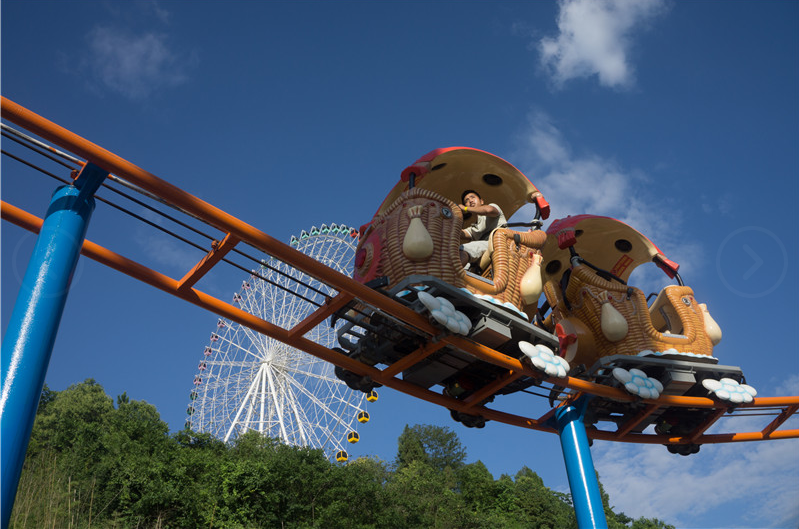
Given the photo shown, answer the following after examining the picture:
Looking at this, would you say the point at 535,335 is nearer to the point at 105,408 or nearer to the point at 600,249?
the point at 600,249

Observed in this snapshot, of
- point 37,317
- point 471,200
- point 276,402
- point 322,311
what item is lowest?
point 37,317

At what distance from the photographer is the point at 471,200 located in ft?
42.0

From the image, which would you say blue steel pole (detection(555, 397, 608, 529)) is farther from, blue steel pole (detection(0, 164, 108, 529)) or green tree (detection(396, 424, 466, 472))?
green tree (detection(396, 424, 466, 472))

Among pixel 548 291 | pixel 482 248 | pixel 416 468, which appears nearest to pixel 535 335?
pixel 482 248

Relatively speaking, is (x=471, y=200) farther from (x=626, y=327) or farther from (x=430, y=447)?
(x=430, y=447)

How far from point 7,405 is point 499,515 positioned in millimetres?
27195

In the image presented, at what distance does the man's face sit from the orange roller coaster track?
9.73 feet

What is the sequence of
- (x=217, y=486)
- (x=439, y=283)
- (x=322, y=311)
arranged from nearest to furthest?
1. (x=322, y=311)
2. (x=439, y=283)
3. (x=217, y=486)

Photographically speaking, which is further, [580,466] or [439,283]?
[580,466]

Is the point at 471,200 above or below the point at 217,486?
above

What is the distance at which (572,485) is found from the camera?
12477 mm

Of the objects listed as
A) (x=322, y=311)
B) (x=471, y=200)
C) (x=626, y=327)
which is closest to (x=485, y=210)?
(x=471, y=200)

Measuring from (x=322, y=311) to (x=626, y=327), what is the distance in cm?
644

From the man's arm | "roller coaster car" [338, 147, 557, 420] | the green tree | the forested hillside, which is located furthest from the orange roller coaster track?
the green tree
